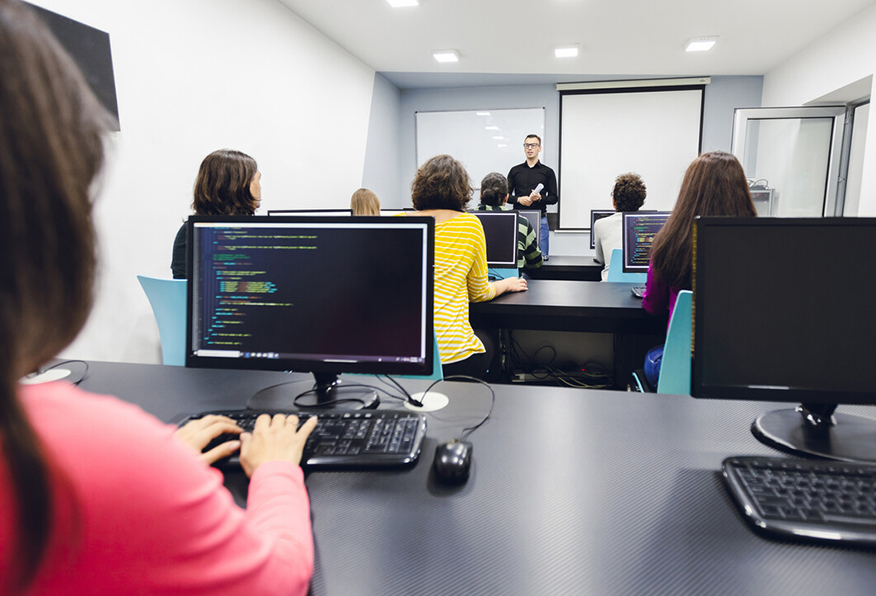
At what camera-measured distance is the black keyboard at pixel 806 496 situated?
0.64m

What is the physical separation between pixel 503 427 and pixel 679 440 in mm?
303

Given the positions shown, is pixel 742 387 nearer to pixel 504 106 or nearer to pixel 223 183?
pixel 223 183

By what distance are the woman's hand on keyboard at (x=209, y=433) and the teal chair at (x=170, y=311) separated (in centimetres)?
84

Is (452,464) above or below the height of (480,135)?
below

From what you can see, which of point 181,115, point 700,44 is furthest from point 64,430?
point 700,44

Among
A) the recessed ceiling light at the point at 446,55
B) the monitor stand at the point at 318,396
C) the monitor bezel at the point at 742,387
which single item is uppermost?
the recessed ceiling light at the point at 446,55

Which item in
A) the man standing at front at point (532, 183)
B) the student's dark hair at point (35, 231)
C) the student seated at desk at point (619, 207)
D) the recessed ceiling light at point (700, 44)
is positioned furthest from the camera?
the man standing at front at point (532, 183)

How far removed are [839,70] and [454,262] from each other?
5047 millimetres

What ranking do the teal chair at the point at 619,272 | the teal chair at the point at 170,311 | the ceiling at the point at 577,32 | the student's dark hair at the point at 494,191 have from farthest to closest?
the ceiling at the point at 577,32, the student's dark hair at the point at 494,191, the teal chair at the point at 619,272, the teal chair at the point at 170,311

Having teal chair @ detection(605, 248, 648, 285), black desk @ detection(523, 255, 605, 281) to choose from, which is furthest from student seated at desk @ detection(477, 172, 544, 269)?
teal chair @ detection(605, 248, 648, 285)

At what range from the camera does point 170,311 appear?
1.71 meters

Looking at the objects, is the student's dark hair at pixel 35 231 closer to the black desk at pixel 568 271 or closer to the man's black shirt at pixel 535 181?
the black desk at pixel 568 271

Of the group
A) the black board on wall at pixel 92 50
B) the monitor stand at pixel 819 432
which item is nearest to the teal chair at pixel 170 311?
the black board on wall at pixel 92 50

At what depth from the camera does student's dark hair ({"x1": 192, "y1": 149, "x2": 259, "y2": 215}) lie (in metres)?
2.10
